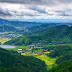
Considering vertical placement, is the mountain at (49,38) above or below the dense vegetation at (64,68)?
below

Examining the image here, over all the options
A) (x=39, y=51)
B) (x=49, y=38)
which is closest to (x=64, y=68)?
(x=39, y=51)

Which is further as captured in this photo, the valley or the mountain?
the mountain

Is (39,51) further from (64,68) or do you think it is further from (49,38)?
(64,68)

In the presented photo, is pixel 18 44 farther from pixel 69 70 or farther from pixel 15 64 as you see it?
pixel 69 70

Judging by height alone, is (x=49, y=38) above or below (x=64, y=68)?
below

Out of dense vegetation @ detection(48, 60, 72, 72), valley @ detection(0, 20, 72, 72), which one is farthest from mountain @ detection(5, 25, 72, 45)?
dense vegetation @ detection(48, 60, 72, 72)

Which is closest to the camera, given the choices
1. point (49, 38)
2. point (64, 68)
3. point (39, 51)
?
point (64, 68)

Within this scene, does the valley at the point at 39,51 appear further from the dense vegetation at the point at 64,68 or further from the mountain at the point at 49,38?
the dense vegetation at the point at 64,68

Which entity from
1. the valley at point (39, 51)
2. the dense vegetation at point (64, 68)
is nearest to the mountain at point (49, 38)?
the valley at point (39, 51)

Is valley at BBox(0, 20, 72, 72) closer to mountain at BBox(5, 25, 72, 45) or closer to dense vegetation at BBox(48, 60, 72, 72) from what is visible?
mountain at BBox(5, 25, 72, 45)

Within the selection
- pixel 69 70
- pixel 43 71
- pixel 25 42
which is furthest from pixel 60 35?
pixel 69 70

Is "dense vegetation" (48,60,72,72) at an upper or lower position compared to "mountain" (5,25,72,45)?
upper

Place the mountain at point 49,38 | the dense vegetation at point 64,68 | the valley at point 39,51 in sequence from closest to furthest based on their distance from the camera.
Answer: the dense vegetation at point 64,68, the valley at point 39,51, the mountain at point 49,38

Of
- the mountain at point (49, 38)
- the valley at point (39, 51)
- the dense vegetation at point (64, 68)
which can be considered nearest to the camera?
the dense vegetation at point (64, 68)
